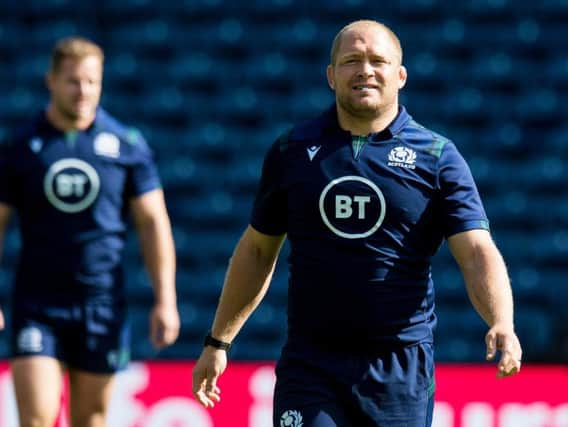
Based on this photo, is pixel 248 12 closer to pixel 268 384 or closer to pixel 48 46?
pixel 48 46

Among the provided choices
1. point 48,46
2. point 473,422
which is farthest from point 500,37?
point 473,422

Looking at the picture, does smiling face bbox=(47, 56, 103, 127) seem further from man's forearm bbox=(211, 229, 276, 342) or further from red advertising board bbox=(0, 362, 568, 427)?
man's forearm bbox=(211, 229, 276, 342)

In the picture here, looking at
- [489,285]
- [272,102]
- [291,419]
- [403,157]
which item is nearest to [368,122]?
[403,157]

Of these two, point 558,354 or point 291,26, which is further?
point 291,26

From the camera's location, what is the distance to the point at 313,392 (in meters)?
4.24

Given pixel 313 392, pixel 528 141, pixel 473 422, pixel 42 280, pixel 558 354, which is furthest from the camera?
pixel 528 141

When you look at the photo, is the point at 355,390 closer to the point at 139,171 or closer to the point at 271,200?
the point at 271,200

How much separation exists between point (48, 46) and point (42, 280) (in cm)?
587

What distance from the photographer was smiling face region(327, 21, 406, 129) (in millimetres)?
4250

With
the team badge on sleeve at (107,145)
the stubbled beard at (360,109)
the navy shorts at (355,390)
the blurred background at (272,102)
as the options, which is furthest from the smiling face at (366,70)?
the blurred background at (272,102)

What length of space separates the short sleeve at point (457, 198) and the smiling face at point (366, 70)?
0.90ft

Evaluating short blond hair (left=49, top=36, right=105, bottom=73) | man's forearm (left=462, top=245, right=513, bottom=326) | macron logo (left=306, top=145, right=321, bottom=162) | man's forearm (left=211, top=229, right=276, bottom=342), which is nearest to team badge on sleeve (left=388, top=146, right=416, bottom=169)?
macron logo (left=306, top=145, right=321, bottom=162)

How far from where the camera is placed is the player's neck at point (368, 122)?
434 centimetres

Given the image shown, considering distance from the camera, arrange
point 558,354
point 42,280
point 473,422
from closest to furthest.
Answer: point 42,280, point 473,422, point 558,354
